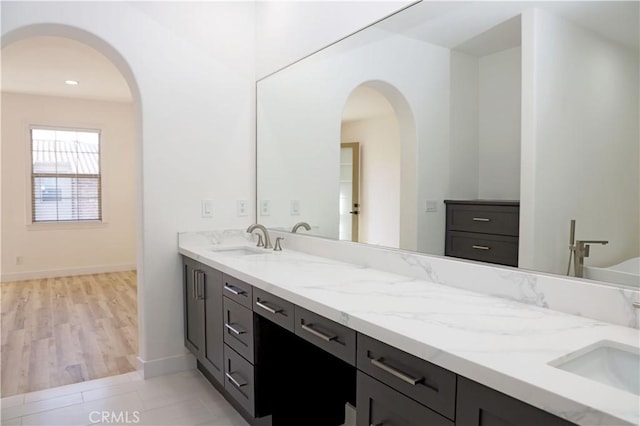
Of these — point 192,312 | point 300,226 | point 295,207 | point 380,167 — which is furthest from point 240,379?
point 380,167

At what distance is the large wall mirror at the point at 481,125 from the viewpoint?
1.25m

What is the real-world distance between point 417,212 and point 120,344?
274 centimetres

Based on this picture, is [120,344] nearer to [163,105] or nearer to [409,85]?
[163,105]

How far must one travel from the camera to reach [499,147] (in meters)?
1.58

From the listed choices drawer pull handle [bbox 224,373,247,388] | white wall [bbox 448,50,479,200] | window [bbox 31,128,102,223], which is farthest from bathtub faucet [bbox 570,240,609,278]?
window [bbox 31,128,102,223]

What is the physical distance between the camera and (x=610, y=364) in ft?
3.53

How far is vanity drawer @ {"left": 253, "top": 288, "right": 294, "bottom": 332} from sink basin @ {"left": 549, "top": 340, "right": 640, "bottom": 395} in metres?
0.98

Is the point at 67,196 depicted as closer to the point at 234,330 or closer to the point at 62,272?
the point at 62,272

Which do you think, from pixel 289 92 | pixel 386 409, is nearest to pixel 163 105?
pixel 289 92

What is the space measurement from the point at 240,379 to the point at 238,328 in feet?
0.84

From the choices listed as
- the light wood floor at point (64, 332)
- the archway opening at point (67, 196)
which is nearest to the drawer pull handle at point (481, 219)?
the light wood floor at point (64, 332)

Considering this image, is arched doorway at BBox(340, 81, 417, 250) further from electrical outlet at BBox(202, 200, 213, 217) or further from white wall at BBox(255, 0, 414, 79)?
electrical outlet at BBox(202, 200, 213, 217)

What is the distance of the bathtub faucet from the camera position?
132cm

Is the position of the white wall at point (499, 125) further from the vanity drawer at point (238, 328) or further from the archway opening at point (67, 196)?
the archway opening at point (67, 196)
